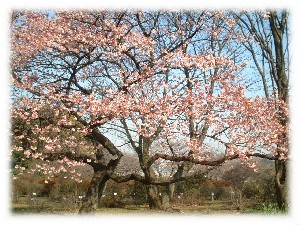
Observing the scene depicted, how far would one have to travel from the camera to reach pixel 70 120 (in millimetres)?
10852

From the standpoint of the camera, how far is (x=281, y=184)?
44.2 feet


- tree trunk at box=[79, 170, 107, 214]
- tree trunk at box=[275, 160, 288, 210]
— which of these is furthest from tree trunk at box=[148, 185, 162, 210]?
tree trunk at box=[275, 160, 288, 210]

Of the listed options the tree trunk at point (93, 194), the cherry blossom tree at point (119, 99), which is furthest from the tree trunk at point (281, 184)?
the tree trunk at point (93, 194)

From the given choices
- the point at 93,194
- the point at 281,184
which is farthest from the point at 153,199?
the point at 281,184

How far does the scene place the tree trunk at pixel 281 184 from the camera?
43.1 feet

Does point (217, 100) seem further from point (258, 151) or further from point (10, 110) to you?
point (10, 110)

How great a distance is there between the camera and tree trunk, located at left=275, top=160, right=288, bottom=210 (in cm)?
1313

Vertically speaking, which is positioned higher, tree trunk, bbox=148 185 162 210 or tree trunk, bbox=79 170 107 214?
tree trunk, bbox=79 170 107 214

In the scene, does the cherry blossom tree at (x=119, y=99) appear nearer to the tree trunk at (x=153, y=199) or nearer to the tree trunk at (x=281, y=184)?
the tree trunk at (x=281, y=184)

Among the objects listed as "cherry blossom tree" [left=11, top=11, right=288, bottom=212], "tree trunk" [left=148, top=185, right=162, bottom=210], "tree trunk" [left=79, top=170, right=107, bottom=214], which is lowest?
"tree trunk" [left=148, top=185, right=162, bottom=210]

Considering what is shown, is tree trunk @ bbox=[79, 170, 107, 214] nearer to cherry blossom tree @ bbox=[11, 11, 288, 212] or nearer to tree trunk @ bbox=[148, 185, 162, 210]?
cherry blossom tree @ bbox=[11, 11, 288, 212]

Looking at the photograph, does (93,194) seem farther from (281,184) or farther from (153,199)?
(281,184)

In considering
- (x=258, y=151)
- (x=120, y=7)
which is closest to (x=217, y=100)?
(x=258, y=151)

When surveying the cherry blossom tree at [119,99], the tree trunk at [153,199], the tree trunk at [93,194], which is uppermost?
the cherry blossom tree at [119,99]
